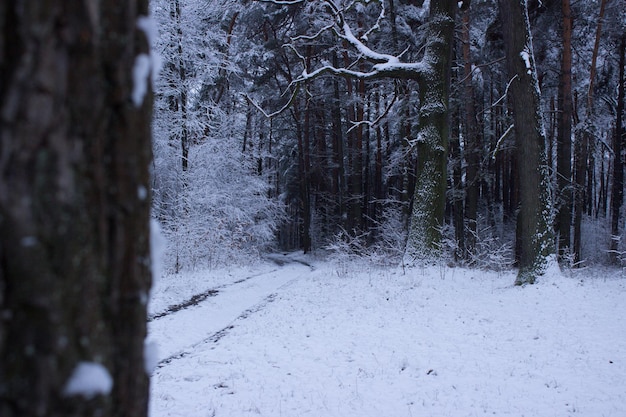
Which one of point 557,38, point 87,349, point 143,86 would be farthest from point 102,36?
point 557,38

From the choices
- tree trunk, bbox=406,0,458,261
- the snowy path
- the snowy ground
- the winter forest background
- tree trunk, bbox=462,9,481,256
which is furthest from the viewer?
tree trunk, bbox=462,9,481,256

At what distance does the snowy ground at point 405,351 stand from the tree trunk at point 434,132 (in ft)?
5.16

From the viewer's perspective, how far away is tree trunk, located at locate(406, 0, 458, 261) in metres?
10.3

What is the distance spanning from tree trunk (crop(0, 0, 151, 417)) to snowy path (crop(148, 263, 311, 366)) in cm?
487

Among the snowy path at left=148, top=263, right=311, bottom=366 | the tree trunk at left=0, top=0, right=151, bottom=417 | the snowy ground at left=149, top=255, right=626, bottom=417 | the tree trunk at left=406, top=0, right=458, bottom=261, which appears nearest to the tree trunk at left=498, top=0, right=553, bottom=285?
the snowy ground at left=149, top=255, right=626, bottom=417

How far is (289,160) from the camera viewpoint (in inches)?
1200

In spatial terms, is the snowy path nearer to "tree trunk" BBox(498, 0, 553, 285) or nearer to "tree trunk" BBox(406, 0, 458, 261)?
"tree trunk" BBox(406, 0, 458, 261)

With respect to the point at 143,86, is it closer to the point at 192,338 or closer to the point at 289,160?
the point at 192,338

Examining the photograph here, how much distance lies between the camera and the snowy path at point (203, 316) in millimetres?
5943

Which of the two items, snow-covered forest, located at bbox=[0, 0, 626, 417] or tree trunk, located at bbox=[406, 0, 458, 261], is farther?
tree trunk, located at bbox=[406, 0, 458, 261]

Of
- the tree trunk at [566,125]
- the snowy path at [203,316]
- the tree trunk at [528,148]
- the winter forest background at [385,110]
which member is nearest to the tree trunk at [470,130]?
the winter forest background at [385,110]

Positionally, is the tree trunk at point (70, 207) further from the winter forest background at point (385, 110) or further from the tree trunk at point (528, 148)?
the winter forest background at point (385, 110)

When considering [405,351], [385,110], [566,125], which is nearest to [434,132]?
[385,110]

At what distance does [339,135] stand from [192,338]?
1659 centimetres
